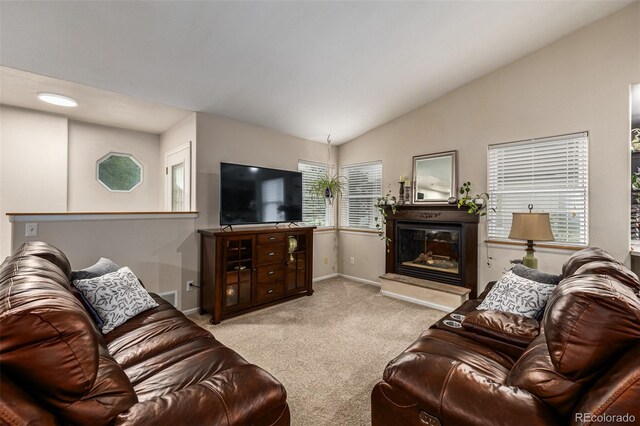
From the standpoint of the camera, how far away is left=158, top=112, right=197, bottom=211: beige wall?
349cm

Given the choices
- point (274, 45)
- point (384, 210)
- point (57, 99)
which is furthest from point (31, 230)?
point (384, 210)

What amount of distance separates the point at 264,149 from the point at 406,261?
269cm

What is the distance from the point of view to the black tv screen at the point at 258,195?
3.42 metres

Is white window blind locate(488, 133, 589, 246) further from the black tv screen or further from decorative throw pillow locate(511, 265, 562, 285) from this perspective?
the black tv screen

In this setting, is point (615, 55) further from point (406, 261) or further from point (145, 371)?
point (145, 371)

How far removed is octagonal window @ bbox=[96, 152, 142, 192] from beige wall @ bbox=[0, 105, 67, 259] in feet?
1.63

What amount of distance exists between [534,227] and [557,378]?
2211mm

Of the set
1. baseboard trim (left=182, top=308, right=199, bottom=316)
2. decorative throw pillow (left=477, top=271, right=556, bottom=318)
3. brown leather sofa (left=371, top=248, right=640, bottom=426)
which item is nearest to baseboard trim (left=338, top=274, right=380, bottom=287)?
baseboard trim (left=182, top=308, right=199, bottom=316)

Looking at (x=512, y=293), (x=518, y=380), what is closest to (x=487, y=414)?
(x=518, y=380)

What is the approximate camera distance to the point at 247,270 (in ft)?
11.3

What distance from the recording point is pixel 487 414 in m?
0.97

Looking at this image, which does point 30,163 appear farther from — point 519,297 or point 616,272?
point 616,272

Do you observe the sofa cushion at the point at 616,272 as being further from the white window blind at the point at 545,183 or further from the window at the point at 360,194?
the window at the point at 360,194

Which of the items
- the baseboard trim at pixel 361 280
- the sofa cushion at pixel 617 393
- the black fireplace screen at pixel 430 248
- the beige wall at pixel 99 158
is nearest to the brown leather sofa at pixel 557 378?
the sofa cushion at pixel 617 393
